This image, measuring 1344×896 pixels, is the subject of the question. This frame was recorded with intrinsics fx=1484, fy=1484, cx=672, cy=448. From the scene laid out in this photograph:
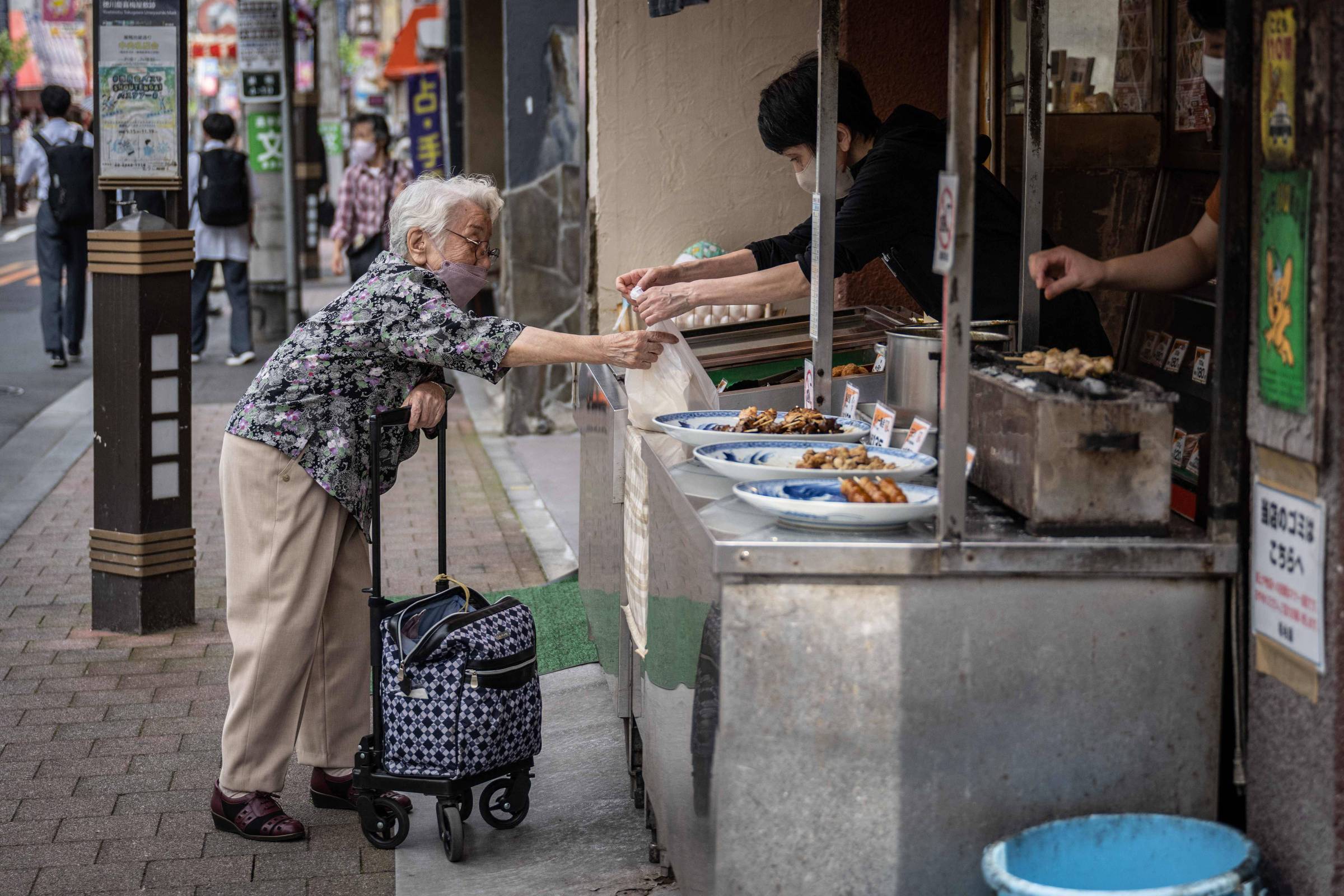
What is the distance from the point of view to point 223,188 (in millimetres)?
12984

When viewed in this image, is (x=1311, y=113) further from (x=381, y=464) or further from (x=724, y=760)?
(x=381, y=464)

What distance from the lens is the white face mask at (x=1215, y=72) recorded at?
298 centimetres

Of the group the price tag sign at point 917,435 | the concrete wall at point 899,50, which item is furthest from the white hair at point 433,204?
the concrete wall at point 899,50

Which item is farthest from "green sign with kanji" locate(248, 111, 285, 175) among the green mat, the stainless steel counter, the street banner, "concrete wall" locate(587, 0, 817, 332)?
the stainless steel counter

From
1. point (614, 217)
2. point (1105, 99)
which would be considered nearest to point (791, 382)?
point (1105, 99)

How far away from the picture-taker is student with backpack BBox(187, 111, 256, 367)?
12.9 meters

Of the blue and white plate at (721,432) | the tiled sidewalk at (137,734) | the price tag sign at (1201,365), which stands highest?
the price tag sign at (1201,365)

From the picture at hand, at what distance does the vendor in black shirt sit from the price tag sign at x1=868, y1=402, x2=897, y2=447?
53 cm

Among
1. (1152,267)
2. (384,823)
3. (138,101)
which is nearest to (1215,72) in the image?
(1152,267)

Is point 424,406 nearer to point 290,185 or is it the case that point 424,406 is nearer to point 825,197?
point 825,197

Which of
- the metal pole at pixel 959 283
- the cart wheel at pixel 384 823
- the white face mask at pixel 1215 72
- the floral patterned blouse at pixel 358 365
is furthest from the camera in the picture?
the cart wheel at pixel 384 823

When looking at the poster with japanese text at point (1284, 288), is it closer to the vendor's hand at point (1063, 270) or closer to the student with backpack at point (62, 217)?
the vendor's hand at point (1063, 270)

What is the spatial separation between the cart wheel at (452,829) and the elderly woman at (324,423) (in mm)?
169

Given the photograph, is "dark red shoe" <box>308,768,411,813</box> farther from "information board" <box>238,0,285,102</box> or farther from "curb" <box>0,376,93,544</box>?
"information board" <box>238,0,285,102</box>
